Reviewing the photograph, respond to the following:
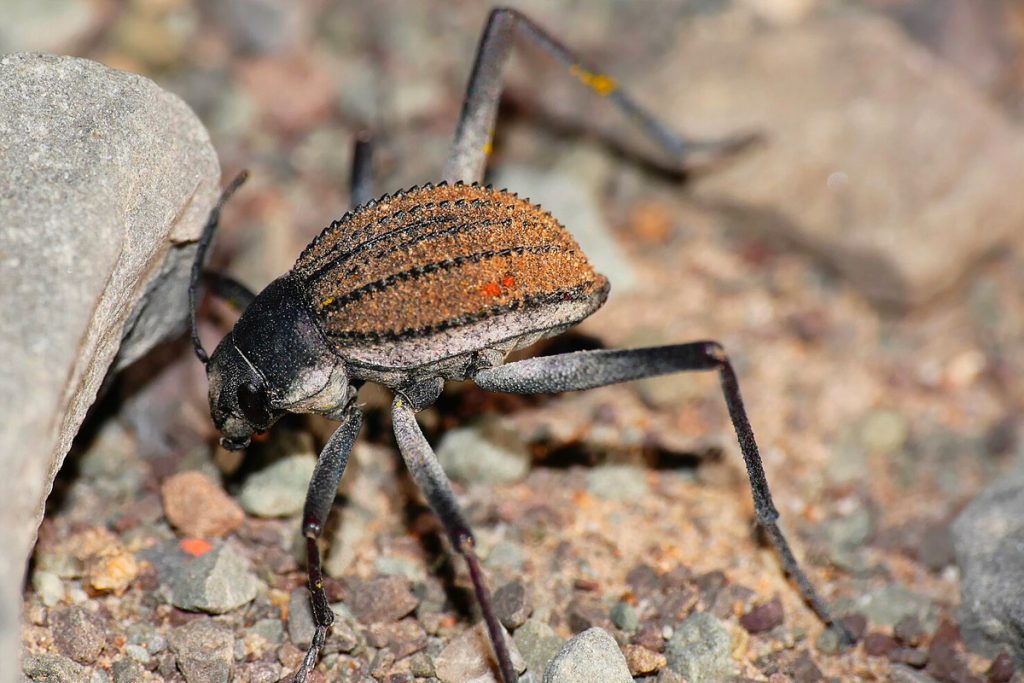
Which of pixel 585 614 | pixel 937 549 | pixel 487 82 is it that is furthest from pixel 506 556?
pixel 487 82

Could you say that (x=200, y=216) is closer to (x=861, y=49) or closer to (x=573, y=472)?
(x=573, y=472)

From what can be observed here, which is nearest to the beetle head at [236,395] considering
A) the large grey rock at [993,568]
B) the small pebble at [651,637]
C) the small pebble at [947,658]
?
the small pebble at [651,637]

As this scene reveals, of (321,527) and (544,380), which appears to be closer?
(321,527)

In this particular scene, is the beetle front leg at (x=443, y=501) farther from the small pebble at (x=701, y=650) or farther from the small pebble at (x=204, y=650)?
the small pebble at (x=204, y=650)

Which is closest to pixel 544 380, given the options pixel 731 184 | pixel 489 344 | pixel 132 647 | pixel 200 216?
pixel 489 344

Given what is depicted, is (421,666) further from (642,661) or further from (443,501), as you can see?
(642,661)

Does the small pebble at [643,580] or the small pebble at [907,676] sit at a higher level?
the small pebble at [643,580]
